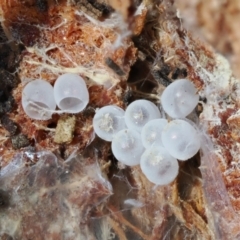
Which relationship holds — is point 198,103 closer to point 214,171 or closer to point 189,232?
point 214,171

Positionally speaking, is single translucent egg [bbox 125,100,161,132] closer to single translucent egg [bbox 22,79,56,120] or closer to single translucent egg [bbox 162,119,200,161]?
single translucent egg [bbox 162,119,200,161]

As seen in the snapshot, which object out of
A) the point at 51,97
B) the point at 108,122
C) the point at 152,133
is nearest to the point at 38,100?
the point at 51,97

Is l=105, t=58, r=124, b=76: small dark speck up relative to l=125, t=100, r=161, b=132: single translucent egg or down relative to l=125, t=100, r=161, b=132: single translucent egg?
up

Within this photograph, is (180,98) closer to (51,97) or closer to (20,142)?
(51,97)

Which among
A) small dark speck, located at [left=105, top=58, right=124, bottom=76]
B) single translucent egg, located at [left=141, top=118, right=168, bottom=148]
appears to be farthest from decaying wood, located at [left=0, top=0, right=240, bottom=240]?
single translucent egg, located at [left=141, top=118, right=168, bottom=148]

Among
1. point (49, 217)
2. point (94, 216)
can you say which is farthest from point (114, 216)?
point (49, 217)

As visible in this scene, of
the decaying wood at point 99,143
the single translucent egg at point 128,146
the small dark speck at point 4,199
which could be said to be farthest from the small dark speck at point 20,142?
the single translucent egg at point 128,146

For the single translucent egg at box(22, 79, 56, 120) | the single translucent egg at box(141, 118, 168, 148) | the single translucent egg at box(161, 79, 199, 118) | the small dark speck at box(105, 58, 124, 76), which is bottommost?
the single translucent egg at box(22, 79, 56, 120)
